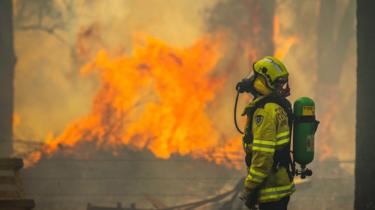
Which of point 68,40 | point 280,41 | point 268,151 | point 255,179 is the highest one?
point 68,40

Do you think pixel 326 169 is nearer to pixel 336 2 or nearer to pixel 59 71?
pixel 336 2

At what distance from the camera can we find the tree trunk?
49.1 feet

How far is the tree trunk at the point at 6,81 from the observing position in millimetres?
14977

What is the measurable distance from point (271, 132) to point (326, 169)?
36.6 ft

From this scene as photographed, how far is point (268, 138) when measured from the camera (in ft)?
14.9

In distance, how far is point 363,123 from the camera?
261 inches

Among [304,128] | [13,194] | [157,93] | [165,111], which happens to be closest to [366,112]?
[304,128]

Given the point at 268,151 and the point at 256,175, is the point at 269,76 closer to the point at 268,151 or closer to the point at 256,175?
the point at 268,151

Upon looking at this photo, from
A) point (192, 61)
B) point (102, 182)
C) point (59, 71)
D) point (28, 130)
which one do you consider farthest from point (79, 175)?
point (59, 71)

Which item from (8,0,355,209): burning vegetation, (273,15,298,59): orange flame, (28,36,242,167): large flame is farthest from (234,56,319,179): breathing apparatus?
(273,15,298,59): orange flame

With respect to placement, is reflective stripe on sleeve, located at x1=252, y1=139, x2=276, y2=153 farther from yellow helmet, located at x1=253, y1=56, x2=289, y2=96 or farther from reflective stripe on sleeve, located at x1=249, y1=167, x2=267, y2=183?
yellow helmet, located at x1=253, y1=56, x2=289, y2=96

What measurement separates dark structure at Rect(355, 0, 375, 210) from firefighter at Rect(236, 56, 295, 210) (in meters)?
1.98

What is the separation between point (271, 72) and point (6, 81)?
11.7 metres

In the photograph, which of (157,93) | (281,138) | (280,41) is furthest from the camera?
(280,41)
